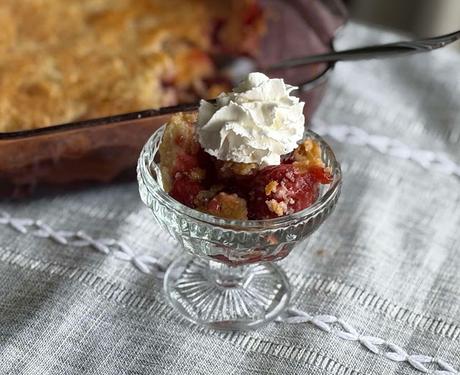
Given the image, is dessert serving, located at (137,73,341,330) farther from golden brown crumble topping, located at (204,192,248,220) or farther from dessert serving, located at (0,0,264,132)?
dessert serving, located at (0,0,264,132)

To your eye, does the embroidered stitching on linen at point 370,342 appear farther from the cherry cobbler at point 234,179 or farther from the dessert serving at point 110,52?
the dessert serving at point 110,52

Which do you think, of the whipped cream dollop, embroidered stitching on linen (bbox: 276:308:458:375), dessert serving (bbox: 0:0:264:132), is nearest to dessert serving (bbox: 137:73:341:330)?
the whipped cream dollop

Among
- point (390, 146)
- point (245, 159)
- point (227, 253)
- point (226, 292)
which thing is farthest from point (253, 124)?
point (390, 146)

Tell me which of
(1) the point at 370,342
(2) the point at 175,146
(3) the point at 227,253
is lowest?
(1) the point at 370,342

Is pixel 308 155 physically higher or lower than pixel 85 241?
higher

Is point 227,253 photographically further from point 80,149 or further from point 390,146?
point 390,146
